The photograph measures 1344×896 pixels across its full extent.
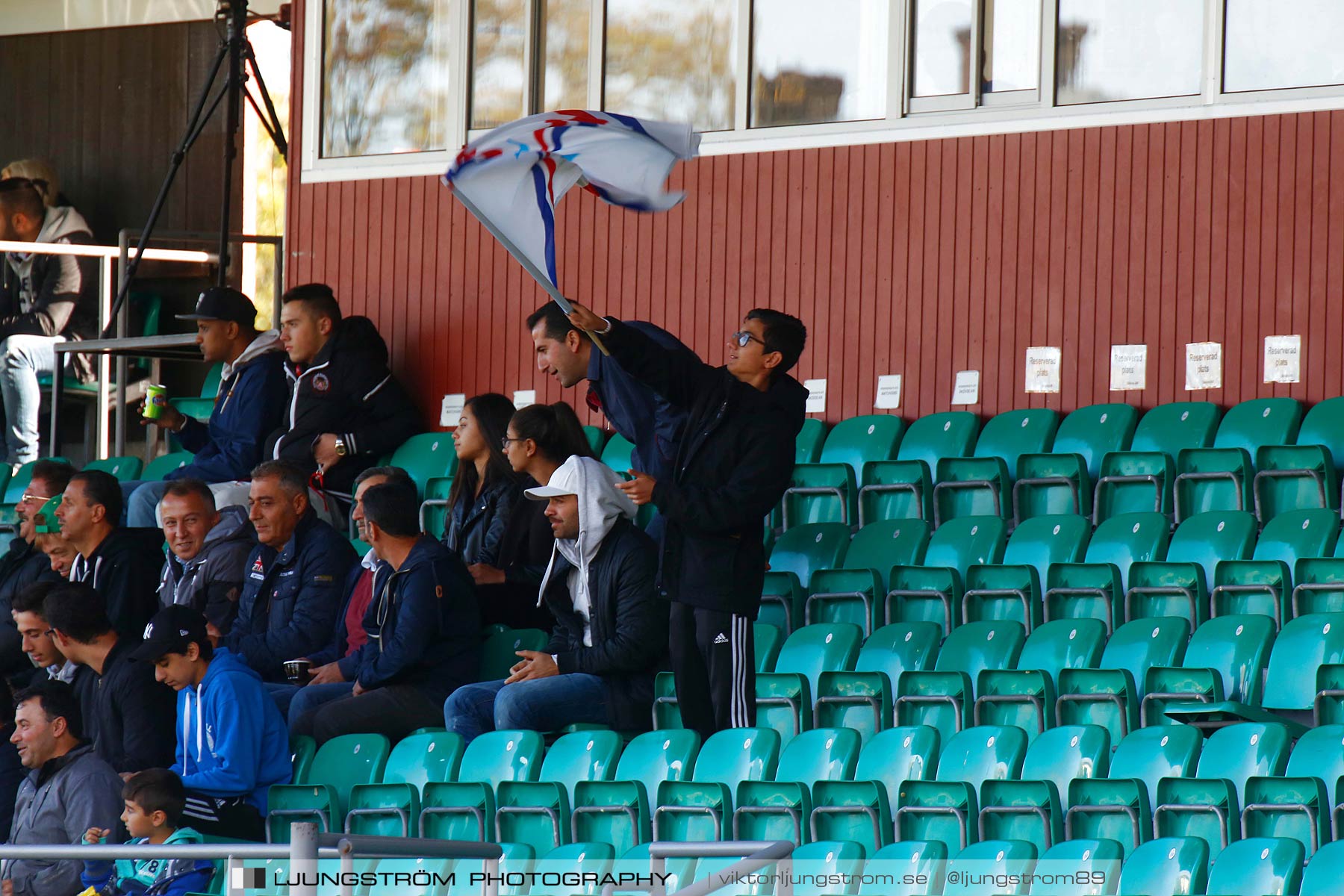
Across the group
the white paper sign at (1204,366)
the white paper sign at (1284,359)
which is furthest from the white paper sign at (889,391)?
the white paper sign at (1284,359)

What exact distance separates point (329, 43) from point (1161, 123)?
3.92 meters

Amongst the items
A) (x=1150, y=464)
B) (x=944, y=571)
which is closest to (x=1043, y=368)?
(x=1150, y=464)

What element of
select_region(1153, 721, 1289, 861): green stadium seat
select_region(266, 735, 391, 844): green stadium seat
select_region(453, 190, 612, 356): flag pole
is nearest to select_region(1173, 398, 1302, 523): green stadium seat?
select_region(1153, 721, 1289, 861): green stadium seat

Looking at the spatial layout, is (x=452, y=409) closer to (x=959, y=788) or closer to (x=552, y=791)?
(x=552, y=791)

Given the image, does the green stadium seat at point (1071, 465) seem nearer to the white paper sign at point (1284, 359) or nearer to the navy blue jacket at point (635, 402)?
the white paper sign at point (1284, 359)

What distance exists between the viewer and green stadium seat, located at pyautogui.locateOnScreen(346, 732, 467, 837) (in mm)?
6055

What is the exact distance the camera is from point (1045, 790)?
17.5ft

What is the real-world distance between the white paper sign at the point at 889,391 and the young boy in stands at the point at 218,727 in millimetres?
3387

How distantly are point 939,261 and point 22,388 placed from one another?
459cm

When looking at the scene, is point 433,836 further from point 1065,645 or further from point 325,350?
point 325,350

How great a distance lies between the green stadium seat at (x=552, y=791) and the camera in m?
5.86

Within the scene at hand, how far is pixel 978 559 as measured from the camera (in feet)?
23.4

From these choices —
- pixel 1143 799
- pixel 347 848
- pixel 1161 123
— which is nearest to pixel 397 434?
pixel 1161 123

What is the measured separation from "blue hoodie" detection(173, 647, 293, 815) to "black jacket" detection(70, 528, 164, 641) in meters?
1.20
